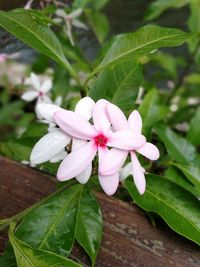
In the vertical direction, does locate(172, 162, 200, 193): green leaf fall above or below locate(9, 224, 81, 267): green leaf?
below

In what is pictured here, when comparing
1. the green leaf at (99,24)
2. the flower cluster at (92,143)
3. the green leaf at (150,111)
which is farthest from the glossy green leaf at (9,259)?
the green leaf at (99,24)

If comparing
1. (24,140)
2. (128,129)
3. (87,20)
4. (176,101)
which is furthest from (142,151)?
(176,101)

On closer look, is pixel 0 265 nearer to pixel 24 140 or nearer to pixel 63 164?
pixel 63 164

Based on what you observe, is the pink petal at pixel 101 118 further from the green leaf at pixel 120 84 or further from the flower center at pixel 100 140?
the green leaf at pixel 120 84

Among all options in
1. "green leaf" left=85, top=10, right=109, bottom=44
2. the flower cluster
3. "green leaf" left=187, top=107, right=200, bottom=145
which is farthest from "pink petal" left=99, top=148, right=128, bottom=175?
"green leaf" left=85, top=10, right=109, bottom=44

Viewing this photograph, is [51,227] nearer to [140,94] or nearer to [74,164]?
[74,164]

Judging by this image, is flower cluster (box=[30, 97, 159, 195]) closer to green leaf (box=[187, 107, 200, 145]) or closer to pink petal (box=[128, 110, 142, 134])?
pink petal (box=[128, 110, 142, 134])
